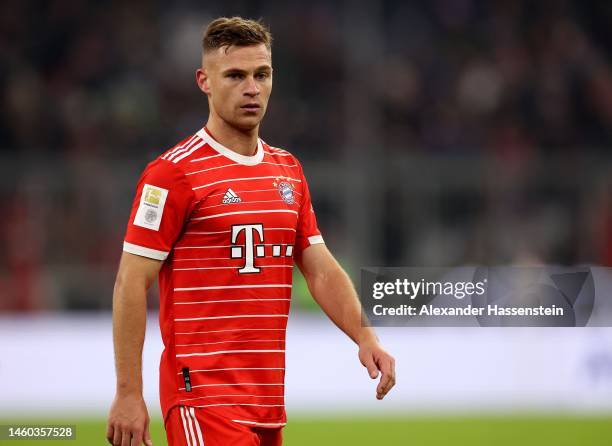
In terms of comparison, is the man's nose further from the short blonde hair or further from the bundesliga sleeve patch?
the bundesliga sleeve patch

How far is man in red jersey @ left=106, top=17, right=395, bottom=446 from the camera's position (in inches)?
148

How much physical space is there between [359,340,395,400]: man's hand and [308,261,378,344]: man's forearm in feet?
0.29

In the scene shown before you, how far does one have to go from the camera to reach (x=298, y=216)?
13.6 ft

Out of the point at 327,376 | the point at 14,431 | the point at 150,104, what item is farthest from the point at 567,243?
the point at 14,431

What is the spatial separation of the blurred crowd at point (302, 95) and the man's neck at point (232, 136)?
7659mm

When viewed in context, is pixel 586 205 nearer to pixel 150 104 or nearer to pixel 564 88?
pixel 564 88

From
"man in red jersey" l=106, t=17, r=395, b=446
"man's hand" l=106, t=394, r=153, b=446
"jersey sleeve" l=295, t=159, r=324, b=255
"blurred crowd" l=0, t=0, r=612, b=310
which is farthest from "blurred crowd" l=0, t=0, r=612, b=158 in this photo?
"man's hand" l=106, t=394, r=153, b=446

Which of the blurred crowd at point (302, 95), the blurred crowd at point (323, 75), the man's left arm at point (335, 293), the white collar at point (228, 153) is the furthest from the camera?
the blurred crowd at point (323, 75)

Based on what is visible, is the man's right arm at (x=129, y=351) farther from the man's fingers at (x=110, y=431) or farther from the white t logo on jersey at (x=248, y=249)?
the white t logo on jersey at (x=248, y=249)

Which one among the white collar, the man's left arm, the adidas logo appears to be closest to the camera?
the adidas logo

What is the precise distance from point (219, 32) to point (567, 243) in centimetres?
838

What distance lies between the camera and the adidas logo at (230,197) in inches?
153

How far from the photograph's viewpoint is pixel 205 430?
3828 millimetres

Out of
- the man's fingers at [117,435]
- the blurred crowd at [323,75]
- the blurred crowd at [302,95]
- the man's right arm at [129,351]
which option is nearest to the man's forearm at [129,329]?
the man's right arm at [129,351]
